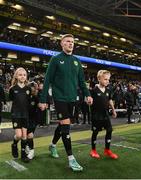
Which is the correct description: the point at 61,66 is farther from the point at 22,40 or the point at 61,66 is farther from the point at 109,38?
the point at 109,38

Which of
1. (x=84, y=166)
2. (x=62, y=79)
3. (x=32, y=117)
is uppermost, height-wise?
(x=62, y=79)

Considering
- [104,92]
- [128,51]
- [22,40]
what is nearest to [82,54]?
[22,40]

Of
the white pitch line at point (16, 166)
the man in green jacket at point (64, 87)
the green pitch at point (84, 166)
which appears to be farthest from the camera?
the white pitch line at point (16, 166)

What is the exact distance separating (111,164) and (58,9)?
27.5 m

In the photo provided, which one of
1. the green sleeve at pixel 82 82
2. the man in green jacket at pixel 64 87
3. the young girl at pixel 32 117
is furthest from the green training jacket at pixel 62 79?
the young girl at pixel 32 117

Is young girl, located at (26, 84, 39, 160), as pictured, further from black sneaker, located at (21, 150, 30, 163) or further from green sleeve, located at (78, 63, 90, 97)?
green sleeve, located at (78, 63, 90, 97)

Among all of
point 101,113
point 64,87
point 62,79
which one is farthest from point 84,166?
point 62,79

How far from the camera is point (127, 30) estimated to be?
4484cm

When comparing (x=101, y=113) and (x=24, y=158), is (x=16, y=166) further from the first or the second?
(x=101, y=113)

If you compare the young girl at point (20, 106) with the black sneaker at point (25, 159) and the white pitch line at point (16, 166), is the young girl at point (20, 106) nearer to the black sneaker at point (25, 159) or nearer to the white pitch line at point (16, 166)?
the black sneaker at point (25, 159)

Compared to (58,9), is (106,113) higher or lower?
lower

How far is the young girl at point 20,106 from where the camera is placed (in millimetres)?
6176

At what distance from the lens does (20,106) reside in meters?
6.24

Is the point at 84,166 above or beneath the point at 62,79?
beneath
